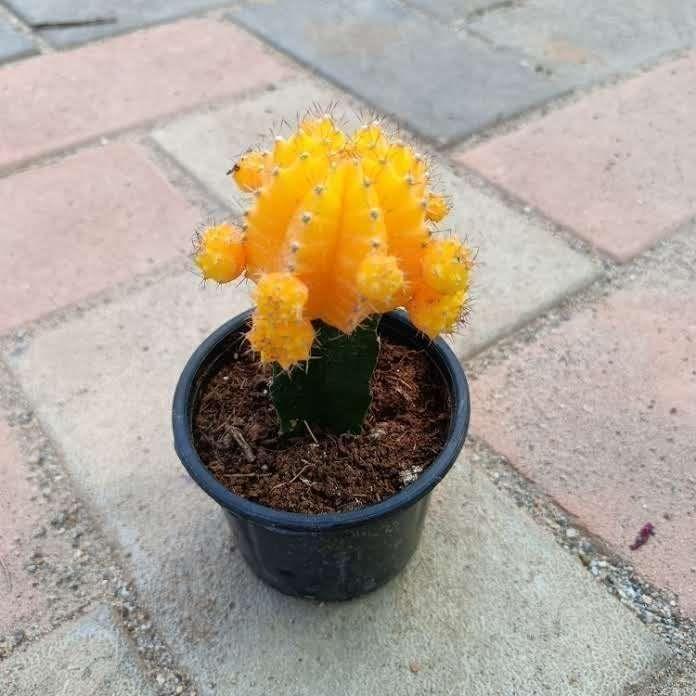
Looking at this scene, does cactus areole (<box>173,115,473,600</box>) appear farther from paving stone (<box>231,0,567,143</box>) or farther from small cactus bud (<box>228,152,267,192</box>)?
paving stone (<box>231,0,567,143</box>)

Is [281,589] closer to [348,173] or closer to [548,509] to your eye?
[548,509]

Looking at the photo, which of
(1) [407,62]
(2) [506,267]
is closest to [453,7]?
(1) [407,62]

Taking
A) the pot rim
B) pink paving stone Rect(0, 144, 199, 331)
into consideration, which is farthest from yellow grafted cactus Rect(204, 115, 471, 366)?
pink paving stone Rect(0, 144, 199, 331)

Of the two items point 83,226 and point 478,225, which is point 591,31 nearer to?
point 478,225

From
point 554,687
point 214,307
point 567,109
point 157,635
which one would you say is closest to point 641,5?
point 567,109

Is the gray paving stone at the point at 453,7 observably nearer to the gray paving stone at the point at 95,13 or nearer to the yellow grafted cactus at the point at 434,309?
the gray paving stone at the point at 95,13
